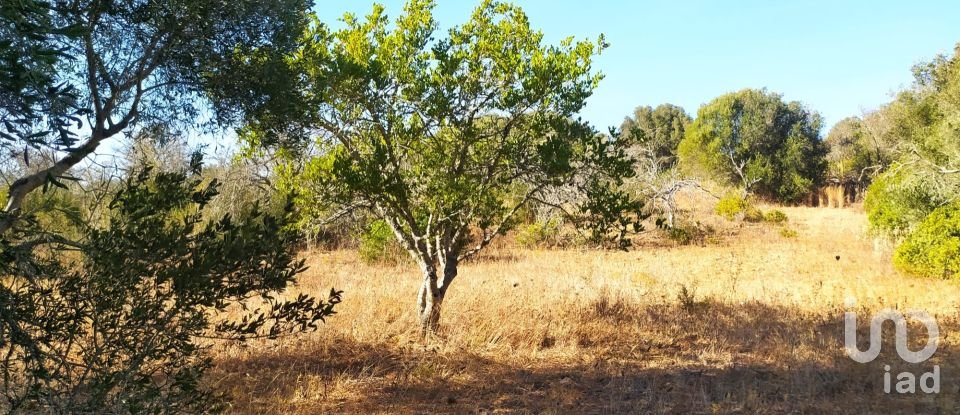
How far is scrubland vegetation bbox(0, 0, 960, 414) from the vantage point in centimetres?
323

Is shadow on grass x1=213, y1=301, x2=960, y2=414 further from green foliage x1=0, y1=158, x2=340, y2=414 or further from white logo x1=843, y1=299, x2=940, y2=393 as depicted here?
green foliage x1=0, y1=158, x2=340, y2=414

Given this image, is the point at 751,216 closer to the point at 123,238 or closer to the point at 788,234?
the point at 788,234

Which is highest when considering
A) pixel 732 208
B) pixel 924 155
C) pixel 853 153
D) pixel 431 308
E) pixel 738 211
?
pixel 853 153

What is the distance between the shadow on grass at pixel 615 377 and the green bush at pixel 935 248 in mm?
3835

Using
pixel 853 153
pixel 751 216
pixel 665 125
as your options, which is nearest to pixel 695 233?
pixel 751 216

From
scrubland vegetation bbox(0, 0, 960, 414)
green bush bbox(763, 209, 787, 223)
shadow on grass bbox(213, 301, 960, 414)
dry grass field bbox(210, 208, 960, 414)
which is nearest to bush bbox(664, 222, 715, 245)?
green bush bbox(763, 209, 787, 223)

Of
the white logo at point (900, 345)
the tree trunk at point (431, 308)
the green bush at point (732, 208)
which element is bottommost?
the white logo at point (900, 345)

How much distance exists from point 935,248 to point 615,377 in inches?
359

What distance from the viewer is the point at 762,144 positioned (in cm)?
3497

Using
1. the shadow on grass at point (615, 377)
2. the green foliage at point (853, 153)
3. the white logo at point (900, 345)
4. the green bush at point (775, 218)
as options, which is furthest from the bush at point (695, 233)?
the green foliage at point (853, 153)

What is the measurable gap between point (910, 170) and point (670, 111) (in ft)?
115

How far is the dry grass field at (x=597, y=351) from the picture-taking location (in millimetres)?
6020

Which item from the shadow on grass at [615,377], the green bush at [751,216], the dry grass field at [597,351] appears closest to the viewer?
the shadow on grass at [615,377]

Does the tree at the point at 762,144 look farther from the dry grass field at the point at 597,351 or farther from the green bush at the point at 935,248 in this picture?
the dry grass field at the point at 597,351
